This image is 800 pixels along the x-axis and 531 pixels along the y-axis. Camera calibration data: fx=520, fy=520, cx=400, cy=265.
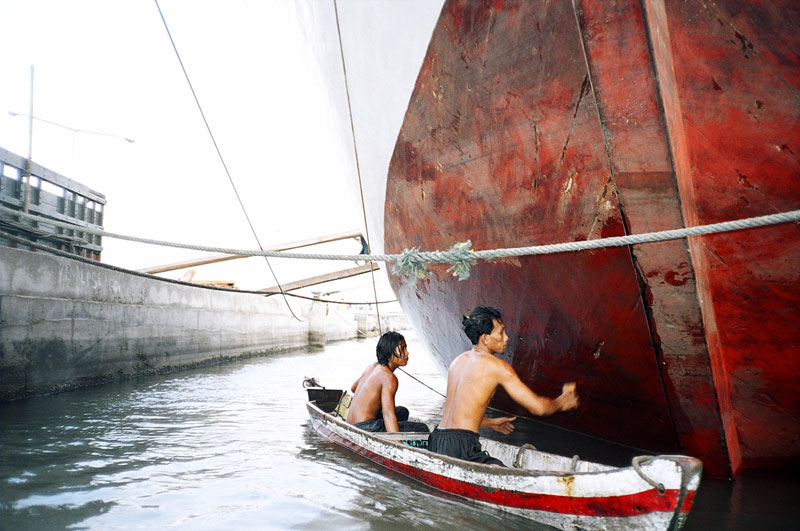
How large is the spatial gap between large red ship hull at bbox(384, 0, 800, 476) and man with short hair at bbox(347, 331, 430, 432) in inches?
42.4

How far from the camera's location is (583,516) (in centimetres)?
221

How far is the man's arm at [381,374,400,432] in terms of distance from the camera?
3.79m

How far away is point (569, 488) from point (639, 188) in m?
1.33

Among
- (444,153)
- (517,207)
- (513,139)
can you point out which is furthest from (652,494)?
(444,153)

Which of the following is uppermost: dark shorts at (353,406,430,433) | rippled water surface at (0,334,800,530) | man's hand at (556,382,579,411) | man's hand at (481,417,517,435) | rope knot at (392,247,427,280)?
rope knot at (392,247,427,280)

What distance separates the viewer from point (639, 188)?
7.51 feet

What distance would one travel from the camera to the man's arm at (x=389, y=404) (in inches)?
149

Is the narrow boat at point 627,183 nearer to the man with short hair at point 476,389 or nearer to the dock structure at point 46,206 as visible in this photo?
the man with short hair at point 476,389

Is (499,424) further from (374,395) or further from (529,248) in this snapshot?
(529,248)

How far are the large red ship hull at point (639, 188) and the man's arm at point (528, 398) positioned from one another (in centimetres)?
35

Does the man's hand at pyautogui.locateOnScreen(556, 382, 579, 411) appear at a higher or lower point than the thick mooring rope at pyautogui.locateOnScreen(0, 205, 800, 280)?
lower

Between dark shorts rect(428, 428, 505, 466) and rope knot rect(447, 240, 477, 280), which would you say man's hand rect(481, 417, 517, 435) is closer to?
dark shorts rect(428, 428, 505, 466)

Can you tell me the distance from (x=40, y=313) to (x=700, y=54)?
6.73 m

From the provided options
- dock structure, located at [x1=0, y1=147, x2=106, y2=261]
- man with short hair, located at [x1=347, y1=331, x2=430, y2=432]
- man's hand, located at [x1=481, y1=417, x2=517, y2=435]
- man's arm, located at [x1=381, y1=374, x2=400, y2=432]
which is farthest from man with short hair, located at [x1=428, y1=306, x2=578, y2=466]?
dock structure, located at [x1=0, y1=147, x2=106, y2=261]
